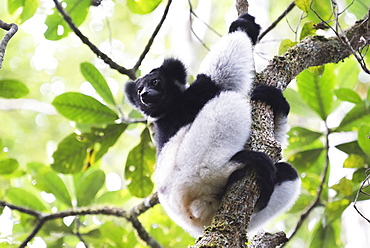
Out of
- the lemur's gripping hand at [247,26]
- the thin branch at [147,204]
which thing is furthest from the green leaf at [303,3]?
the thin branch at [147,204]

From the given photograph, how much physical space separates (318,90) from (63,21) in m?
2.86

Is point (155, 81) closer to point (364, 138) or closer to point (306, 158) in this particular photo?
point (306, 158)

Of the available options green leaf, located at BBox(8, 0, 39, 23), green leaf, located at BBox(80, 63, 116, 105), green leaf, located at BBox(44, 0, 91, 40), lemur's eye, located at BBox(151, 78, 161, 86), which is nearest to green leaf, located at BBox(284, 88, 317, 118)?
lemur's eye, located at BBox(151, 78, 161, 86)

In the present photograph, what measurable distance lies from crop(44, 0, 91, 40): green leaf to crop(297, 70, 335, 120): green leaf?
7.88ft

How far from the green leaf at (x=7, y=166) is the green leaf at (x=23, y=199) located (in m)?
0.32

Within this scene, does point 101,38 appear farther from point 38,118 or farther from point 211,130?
point 211,130

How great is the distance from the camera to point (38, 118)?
13.7 m

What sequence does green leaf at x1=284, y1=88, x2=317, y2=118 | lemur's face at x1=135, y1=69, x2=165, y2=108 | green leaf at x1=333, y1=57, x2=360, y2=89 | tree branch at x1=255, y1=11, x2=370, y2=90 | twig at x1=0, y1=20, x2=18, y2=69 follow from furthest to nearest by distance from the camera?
→ green leaf at x1=333, y1=57, x2=360, y2=89, green leaf at x1=284, y1=88, x2=317, y2=118, lemur's face at x1=135, y1=69, x2=165, y2=108, tree branch at x1=255, y1=11, x2=370, y2=90, twig at x1=0, y1=20, x2=18, y2=69

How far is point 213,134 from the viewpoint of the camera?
9.32 ft

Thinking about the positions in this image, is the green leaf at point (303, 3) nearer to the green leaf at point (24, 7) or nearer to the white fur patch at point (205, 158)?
the white fur patch at point (205, 158)

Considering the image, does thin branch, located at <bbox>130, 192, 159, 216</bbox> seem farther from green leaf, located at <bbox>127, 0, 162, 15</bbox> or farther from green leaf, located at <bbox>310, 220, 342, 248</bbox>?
green leaf, located at <bbox>127, 0, 162, 15</bbox>

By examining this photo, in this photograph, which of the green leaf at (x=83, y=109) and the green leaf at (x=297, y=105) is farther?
the green leaf at (x=297, y=105)

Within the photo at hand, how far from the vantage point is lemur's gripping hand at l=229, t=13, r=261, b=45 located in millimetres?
3463

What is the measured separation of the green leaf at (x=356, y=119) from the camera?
4.17 m
